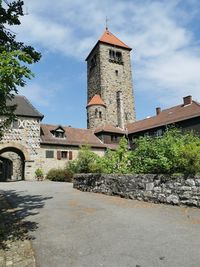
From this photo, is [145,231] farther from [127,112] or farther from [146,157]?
[127,112]

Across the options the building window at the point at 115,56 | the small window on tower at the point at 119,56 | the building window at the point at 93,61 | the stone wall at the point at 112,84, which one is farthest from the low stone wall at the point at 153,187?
the small window on tower at the point at 119,56

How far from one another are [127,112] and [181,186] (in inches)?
1479

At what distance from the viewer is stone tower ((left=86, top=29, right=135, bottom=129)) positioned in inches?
1693

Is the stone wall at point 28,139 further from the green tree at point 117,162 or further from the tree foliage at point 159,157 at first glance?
the tree foliage at point 159,157

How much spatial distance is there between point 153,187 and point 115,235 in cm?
489

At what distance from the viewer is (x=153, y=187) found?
10.9 m

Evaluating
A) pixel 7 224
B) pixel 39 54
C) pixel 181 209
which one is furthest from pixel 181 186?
pixel 39 54

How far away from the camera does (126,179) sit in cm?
1228

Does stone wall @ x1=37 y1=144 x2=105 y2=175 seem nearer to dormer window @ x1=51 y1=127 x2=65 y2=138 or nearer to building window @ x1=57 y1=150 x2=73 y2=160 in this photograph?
building window @ x1=57 y1=150 x2=73 y2=160

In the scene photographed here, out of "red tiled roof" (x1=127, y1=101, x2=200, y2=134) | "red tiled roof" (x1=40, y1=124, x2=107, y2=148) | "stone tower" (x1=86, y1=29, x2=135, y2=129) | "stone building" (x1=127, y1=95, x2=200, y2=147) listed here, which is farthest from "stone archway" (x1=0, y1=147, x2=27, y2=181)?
"red tiled roof" (x1=127, y1=101, x2=200, y2=134)

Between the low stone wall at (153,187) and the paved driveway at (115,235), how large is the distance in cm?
47

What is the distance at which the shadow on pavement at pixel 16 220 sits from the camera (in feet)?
21.4

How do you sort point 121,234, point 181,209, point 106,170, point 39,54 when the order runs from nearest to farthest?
1. point 121,234
2. point 39,54
3. point 181,209
4. point 106,170

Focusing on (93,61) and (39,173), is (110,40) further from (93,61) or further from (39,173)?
(39,173)
